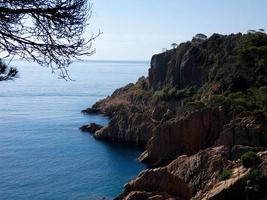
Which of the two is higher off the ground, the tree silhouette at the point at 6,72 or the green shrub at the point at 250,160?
the tree silhouette at the point at 6,72

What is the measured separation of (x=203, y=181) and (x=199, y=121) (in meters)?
16.3

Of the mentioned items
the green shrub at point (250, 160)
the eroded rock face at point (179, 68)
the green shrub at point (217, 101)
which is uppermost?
the eroded rock face at point (179, 68)

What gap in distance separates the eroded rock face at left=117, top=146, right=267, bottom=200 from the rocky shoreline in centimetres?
5

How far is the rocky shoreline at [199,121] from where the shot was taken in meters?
30.5

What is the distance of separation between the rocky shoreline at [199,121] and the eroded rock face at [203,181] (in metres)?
0.05

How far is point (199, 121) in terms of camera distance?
4812 centimetres

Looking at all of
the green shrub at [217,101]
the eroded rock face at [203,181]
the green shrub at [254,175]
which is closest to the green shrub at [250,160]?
the eroded rock face at [203,181]

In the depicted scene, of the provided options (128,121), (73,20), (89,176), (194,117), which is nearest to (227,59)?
(128,121)

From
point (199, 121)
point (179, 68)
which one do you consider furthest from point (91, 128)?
point (199, 121)

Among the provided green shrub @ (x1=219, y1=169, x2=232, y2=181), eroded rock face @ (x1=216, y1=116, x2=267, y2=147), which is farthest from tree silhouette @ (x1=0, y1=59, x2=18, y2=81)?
eroded rock face @ (x1=216, y1=116, x2=267, y2=147)

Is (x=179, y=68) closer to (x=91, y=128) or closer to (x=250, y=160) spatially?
(x=91, y=128)

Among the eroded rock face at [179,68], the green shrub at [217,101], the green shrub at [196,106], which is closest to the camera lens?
the green shrub at [217,101]

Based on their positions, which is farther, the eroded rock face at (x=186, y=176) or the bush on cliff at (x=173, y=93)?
the bush on cliff at (x=173, y=93)

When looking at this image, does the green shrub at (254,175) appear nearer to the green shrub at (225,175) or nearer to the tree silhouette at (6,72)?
the green shrub at (225,175)
